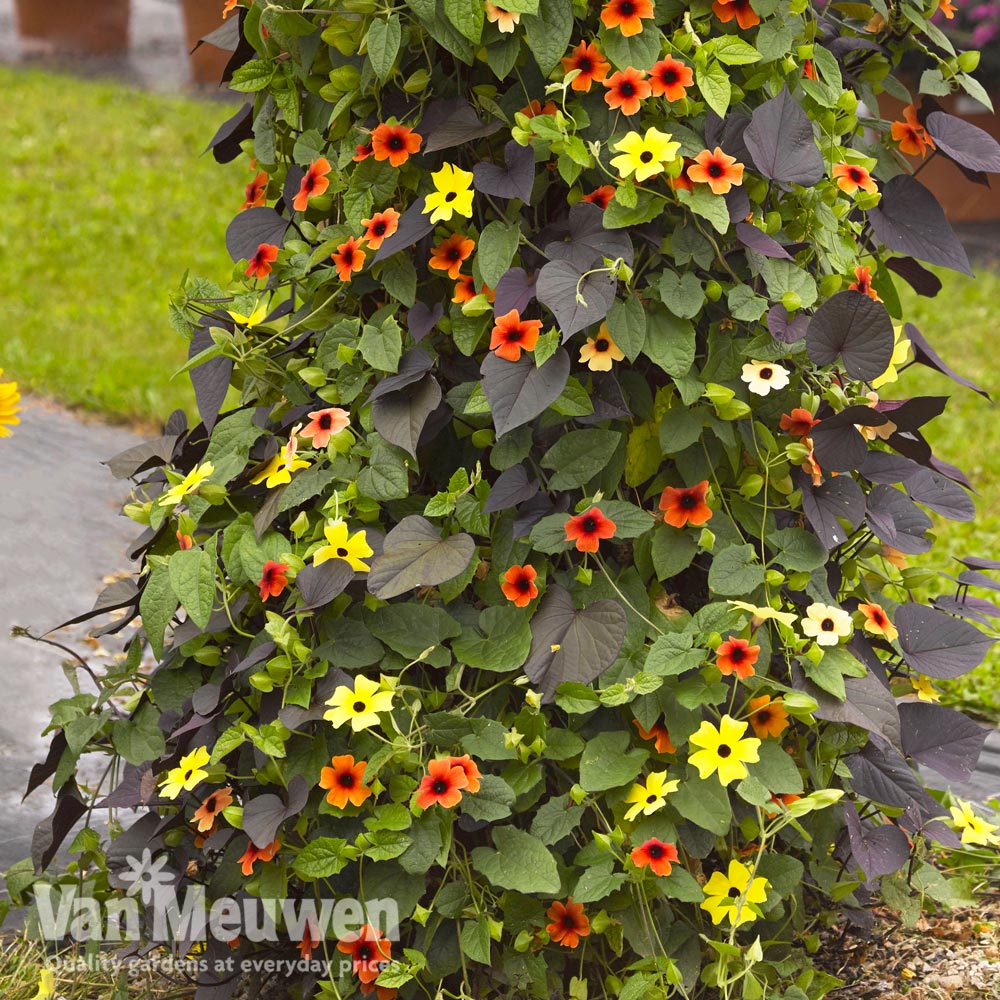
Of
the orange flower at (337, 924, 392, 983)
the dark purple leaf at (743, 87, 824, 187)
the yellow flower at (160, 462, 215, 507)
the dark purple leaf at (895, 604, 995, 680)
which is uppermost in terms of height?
the dark purple leaf at (743, 87, 824, 187)

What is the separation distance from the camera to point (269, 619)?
1664 mm

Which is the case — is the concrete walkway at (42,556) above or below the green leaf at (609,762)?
below

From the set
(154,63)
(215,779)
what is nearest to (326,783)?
(215,779)

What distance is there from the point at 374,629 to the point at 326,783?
22 cm

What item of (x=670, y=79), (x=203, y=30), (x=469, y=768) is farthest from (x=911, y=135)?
(x=203, y=30)

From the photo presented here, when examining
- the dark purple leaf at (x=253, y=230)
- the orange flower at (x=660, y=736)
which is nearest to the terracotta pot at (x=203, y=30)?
the dark purple leaf at (x=253, y=230)

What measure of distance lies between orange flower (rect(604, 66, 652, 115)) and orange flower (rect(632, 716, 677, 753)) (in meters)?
0.84

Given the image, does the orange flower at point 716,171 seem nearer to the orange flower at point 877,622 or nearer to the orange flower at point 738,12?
the orange flower at point 738,12

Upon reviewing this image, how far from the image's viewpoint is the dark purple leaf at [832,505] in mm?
1706

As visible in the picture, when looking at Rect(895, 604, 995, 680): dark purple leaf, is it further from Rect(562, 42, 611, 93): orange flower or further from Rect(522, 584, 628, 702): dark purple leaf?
Rect(562, 42, 611, 93): orange flower

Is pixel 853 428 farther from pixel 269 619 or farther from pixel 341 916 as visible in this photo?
pixel 341 916

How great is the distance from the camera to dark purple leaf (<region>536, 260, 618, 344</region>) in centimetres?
157

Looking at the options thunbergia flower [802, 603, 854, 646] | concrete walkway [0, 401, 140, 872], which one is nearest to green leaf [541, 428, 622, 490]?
thunbergia flower [802, 603, 854, 646]

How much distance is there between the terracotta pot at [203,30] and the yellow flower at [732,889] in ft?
33.7
